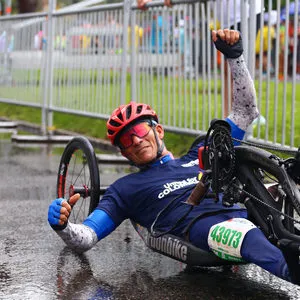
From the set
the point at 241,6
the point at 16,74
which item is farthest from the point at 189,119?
the point at 16,74

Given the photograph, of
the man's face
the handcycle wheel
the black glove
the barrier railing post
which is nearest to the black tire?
the black glove

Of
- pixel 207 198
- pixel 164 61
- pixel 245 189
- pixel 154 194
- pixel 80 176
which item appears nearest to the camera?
pixel 245 189

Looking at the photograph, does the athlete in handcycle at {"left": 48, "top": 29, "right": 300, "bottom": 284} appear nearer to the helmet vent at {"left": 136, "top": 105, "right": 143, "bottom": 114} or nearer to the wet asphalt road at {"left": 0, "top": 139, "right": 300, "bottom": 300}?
the helmet vent at {"left": 136, "top": 105, "right": 143, "bottom": 114}

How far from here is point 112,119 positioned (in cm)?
536

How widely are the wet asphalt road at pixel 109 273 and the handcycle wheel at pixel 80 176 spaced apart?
0.25 m

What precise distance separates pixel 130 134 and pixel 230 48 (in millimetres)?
712

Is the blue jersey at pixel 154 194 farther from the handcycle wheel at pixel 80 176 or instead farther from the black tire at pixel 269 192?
the black tire at pixel 269 192

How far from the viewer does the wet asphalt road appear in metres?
4.67

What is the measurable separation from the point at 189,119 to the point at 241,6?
1.59 metres

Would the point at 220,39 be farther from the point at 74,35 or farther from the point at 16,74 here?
the point at 16,74

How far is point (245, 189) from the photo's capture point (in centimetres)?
452

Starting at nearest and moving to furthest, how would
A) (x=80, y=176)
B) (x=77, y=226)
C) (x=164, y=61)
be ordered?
(x=77, y=226) → (x=80, y=176) → (x=164, y=61)

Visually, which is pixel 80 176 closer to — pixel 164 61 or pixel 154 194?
Result: pixel 154 194

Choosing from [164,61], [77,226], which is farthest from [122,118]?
[164,61]
